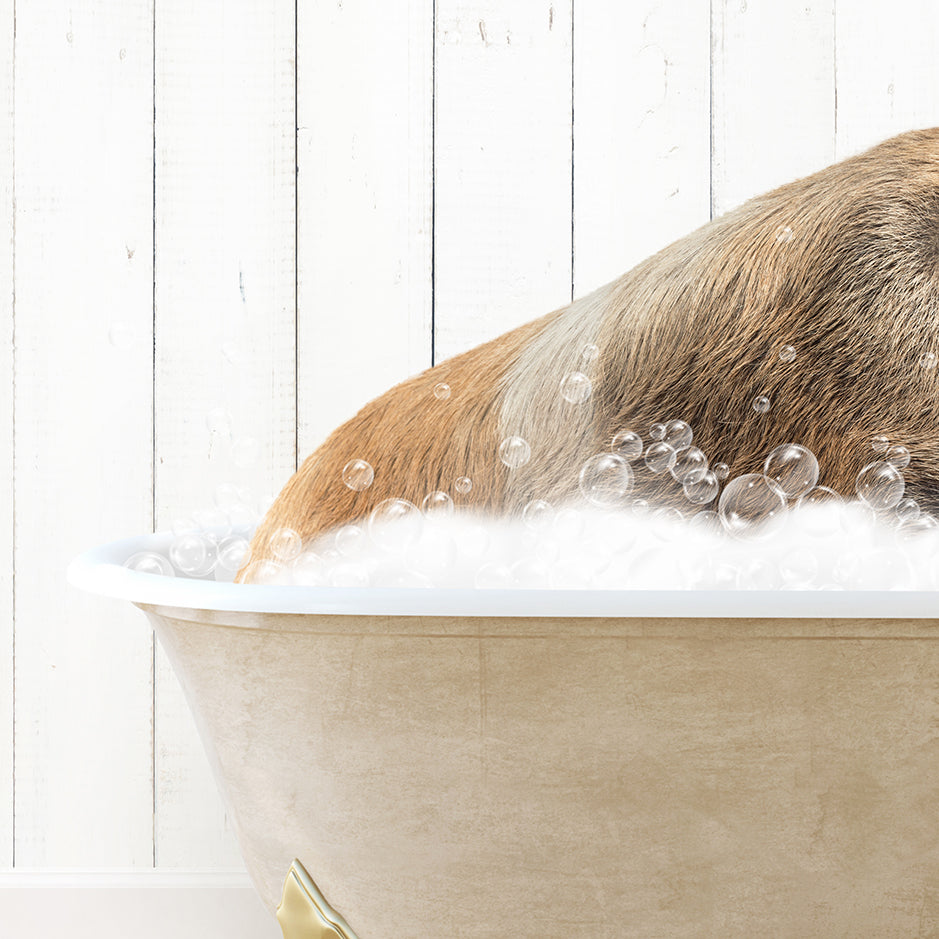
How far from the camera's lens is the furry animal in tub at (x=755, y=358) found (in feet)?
2.01

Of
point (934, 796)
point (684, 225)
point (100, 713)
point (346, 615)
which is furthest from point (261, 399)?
point (934, 796)

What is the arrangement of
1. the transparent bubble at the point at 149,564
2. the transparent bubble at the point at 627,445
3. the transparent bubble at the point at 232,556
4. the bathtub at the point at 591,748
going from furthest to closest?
the transparent bubble at the point at 232,556 < the transparent bubble at the point at 149,564 < the transparent bubble at the point at 627,445 < the bathtub at the point at 591,748

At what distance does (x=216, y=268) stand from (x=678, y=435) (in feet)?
2.65

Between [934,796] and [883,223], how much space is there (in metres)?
0.39

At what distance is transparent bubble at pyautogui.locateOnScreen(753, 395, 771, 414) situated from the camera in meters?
0.63

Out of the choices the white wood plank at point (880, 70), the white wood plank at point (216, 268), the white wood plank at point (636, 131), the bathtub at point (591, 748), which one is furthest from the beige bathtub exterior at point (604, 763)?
the white wood plank at point (880, 70)

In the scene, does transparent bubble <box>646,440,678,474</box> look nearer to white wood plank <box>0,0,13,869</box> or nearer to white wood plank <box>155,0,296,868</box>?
white wood plank <box>155,0,296,868</box>

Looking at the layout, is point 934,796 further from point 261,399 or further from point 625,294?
point 261,399

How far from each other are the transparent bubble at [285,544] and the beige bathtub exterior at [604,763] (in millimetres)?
109

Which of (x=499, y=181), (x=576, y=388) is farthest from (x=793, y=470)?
(x=499, y=181)

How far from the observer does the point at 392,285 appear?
1.22 metres

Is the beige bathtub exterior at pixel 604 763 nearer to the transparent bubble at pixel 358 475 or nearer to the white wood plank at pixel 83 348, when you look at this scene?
the transparent bubble at pixel 358 475

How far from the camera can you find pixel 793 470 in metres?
0.60

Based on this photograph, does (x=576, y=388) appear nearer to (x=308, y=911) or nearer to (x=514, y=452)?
(x=514, y=452)
